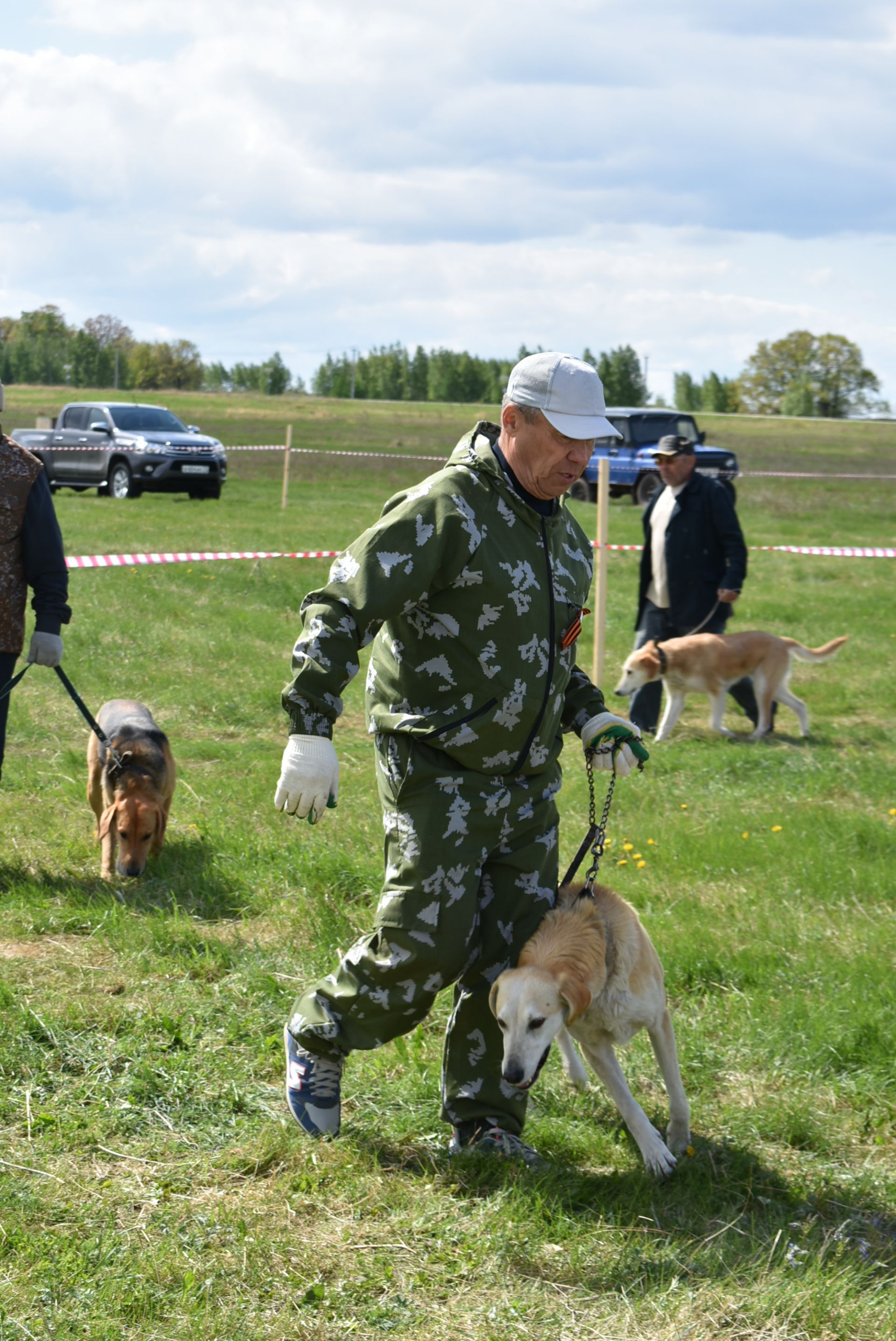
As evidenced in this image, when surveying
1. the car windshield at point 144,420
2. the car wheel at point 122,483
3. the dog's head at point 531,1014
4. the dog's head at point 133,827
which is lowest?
the dog's head at point 133,827

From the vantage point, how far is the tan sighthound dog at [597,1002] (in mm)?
3020

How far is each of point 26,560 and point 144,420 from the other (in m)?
18.6

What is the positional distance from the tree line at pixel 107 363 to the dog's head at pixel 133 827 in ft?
299

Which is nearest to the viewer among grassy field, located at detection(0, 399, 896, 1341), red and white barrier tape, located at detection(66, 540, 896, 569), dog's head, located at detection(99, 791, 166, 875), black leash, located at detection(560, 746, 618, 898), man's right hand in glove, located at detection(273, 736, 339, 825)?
grassy field, located at detection(0, 399, 896, 1341)

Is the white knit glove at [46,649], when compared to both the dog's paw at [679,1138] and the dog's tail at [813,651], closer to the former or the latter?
the dog's paw at [679,1138]

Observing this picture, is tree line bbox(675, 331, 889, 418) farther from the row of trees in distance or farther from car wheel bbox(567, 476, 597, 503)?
car wheel bbox(567, 476, 597, 503)

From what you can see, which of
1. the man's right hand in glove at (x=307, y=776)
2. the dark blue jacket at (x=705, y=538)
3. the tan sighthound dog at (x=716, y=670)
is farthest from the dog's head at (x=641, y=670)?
the man's right hand in glove at (x=307, y=776)

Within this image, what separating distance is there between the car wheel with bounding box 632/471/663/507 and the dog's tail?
1537 centimetres

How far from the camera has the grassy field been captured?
2781 mm

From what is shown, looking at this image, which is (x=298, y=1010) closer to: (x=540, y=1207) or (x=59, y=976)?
(x=540, y=1207)

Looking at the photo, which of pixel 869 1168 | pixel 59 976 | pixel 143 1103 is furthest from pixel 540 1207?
pixel 59 976

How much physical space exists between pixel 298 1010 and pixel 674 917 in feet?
6.60

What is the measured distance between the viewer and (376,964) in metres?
3.21

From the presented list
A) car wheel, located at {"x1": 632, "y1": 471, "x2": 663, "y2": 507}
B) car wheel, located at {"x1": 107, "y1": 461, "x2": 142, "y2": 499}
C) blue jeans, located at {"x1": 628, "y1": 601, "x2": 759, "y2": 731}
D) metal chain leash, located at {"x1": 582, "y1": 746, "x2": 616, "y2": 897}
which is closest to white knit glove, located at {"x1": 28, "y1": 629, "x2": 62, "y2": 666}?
metal chain leash, located at {"x1": 582, "y1": 746, "x2": 616, "y2": 897}
